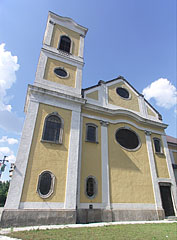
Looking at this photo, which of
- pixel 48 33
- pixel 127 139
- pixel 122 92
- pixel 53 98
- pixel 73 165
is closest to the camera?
pixel 73 165

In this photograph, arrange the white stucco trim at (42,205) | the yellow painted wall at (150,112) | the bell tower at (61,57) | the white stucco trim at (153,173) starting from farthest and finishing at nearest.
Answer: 1. the yellow painted wall at (150,112)
2. the bell tower at (61,57)
3. the white stucco trim at (153,173)
4. the white stucco trim at (42,205)

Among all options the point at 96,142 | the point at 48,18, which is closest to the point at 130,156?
the point at 96,142

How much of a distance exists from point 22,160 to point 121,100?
1135 cm

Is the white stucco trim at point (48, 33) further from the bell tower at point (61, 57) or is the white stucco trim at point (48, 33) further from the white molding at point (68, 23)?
the white molding at point (68, 23)

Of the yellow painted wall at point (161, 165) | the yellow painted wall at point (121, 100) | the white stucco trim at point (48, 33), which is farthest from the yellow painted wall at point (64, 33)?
the yellow painted wall at point (161, 165)

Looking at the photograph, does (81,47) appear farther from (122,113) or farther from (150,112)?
(150,112)

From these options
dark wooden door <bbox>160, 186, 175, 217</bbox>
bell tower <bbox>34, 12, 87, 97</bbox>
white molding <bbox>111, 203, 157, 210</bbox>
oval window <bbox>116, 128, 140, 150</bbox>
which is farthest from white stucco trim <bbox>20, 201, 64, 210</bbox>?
dark wooden door <bbox>160, 186, 175, 217</bbox>

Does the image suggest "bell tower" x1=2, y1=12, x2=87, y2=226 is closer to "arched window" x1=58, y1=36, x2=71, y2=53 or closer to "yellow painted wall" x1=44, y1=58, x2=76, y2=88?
"yellow painted wall" x1=44, y1=58, x2=76, y2=88

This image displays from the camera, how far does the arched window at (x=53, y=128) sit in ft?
38.0

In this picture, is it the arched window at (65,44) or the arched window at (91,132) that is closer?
the arched window at (91,132)

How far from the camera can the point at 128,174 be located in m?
13.2

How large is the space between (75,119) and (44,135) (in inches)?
111

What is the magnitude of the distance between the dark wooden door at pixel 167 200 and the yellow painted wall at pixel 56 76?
1265 centimetres

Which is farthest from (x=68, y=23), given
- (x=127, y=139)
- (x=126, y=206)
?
(x=126, y=206)
